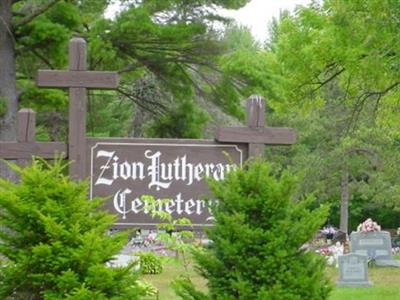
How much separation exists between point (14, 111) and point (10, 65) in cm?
86

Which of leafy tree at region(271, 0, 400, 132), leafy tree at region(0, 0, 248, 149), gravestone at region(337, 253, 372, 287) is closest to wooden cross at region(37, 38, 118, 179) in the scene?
leafy tree at region(271, 0, 400, 132)

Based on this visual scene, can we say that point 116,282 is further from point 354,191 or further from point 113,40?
point 354,191

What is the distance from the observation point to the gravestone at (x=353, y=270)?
1721 cm

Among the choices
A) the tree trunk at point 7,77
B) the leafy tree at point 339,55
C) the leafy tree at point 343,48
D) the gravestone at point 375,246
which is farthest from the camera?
the gravestone at point 375,246

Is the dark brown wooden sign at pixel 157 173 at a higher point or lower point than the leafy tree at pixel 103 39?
lower

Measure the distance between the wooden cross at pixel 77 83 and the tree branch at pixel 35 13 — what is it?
739 cm

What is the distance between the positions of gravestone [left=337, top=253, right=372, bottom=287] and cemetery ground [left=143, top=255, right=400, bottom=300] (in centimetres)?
23

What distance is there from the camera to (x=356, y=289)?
1661 cm

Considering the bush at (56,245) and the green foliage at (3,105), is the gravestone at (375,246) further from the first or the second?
the bush at (56,245)

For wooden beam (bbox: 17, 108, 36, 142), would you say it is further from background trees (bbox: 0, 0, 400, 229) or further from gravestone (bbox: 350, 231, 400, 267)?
gravestone (bbox: 350, 231, 400, 267)

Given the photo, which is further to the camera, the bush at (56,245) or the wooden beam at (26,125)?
the wooden beam at (26,125)

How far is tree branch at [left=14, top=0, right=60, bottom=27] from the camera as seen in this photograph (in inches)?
551

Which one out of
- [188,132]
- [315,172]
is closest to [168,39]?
[188,132]

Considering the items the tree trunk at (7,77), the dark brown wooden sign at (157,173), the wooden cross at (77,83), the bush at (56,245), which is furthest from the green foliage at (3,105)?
the bush at (56,245)
